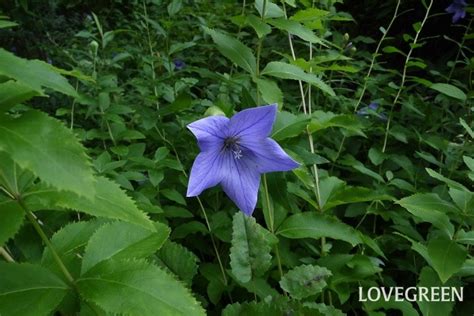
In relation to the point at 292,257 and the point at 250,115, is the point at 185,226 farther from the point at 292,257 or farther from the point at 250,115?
the point at 250,115

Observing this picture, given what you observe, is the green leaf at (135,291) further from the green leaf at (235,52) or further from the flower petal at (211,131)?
the green leaf at (235,52)

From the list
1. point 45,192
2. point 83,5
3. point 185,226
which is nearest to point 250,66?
point 185,226

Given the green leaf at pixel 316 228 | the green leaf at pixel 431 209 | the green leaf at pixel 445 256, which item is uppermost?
the green leaf at pixel 431 209

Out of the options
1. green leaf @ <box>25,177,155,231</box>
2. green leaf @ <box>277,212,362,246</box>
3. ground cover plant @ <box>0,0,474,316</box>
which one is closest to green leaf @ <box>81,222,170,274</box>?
ground cover plant @ <box>0,0,474,316</box>

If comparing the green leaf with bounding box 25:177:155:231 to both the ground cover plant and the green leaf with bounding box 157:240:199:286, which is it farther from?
the green leaf with bounding box 157:240:199:286

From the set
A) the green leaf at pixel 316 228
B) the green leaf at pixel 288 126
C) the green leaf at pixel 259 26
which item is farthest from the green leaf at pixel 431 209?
the green leaf at pixel 259 26
